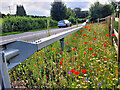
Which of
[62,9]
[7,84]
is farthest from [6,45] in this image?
[62,9]

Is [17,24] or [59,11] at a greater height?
[59,11]

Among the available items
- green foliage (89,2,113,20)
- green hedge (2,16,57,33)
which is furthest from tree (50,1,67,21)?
green foliage (89,2,113,20)

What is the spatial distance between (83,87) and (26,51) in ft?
4.81

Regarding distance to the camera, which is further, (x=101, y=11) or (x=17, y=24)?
(x=101, y=11)

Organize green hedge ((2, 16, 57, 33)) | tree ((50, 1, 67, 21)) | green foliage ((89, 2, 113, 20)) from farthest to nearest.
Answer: green foliage ((89, 2, 113, 20)) < tree ((50, 1, 67, 21)) < green hedge ((2, 16, 57, 33))

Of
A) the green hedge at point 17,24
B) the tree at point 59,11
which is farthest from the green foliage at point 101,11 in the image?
the green hedge at point 17,24

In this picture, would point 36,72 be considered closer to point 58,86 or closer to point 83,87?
point 58,86

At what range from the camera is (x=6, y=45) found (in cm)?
111

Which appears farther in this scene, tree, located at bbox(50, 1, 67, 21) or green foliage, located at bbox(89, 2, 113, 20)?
green foliage, located at bbox(89, 2, 113, 20)

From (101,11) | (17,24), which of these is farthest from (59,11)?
(101,11)

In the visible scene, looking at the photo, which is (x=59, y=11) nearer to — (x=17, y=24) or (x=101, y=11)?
(x=17, y=24)

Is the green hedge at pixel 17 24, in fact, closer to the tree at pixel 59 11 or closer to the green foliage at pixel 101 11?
the tree at pixel 59 11

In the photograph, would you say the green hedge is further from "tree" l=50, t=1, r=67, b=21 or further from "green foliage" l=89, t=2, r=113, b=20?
"green foliage" l=89, t=2, r=113, b=20

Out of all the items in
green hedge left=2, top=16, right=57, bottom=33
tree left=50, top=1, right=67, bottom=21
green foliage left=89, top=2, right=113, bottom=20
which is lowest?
green hedge left=2, top=16, right=57, bottom=33
